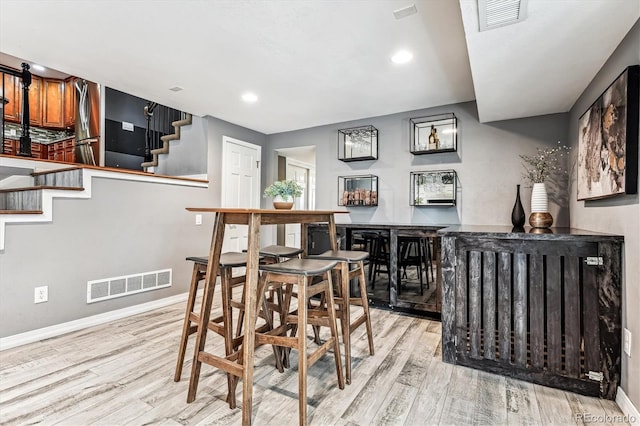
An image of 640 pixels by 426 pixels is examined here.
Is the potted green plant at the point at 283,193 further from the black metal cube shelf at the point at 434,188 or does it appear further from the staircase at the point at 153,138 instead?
the staircase at the point at 153,138

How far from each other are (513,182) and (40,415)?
4154mm

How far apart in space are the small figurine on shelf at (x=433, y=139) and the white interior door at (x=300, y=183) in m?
2.41

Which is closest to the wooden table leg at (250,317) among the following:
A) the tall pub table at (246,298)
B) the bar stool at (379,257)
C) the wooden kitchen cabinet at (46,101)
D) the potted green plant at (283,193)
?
the tall pub table at (246,298)

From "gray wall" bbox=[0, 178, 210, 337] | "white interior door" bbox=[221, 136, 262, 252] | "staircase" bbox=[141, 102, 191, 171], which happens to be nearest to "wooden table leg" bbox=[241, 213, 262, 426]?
"gray wall" bbox=[0, 178, 210, 337]

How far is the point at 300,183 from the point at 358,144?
81.0 inches

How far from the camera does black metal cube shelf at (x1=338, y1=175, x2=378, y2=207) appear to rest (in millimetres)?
4066

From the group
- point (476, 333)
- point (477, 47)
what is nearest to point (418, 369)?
point (476, 333)

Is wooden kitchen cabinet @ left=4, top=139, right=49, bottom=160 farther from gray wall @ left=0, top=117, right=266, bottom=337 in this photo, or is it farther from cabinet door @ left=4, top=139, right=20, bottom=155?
gray wall @ left=0, top=117, right=266, bottom=337

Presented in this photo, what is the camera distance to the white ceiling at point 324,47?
1764 mm

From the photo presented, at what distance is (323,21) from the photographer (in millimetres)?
2053

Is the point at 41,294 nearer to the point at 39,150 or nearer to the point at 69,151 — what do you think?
the point at 69,151

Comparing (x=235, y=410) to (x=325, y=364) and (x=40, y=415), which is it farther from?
(x=40, y=415)

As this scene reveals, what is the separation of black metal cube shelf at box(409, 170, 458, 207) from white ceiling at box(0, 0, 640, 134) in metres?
0.73

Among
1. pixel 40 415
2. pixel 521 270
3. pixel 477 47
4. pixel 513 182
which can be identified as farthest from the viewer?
pixel 513 182
